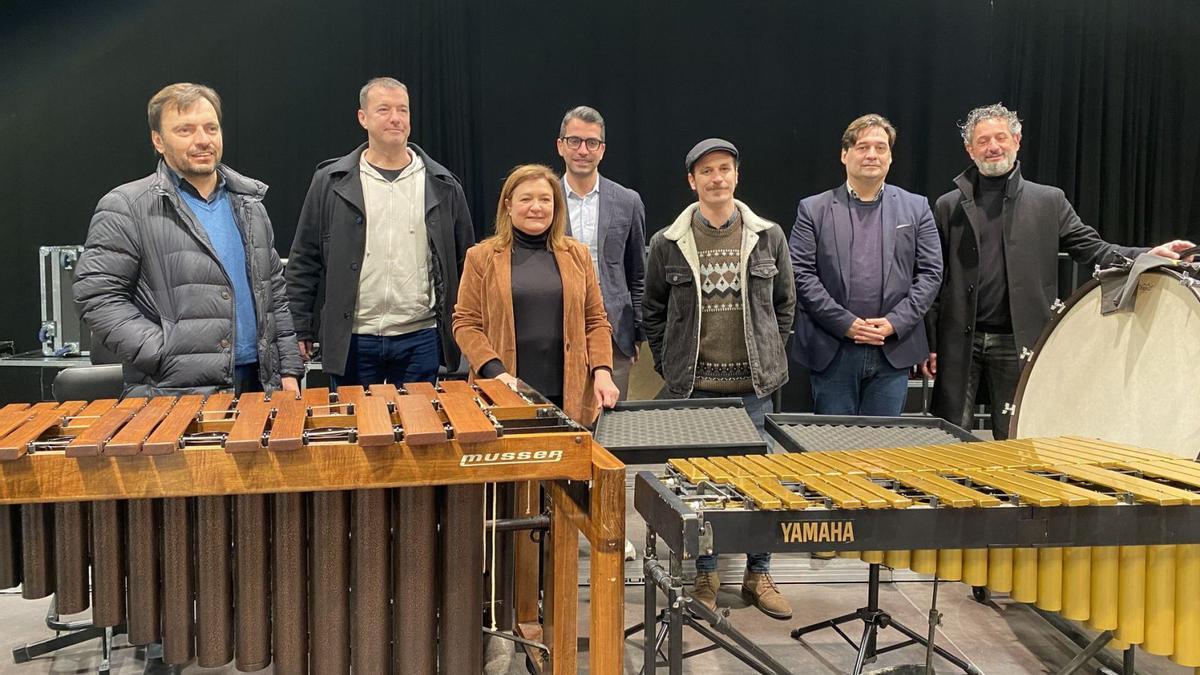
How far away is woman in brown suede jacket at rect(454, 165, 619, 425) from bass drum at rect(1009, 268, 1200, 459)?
4.15 feet

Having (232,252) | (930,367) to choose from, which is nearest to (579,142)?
(232,252)

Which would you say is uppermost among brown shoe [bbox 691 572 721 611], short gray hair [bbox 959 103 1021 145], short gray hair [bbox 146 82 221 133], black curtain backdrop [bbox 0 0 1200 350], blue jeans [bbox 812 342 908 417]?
black curtain backdrop [bbox 0 0 1200 350]

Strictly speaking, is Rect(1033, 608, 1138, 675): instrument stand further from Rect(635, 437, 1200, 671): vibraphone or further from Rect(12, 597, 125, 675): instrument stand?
Rect(12, 597, 125, 675): instrument stand

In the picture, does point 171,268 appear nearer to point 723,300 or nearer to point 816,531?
point 723,300

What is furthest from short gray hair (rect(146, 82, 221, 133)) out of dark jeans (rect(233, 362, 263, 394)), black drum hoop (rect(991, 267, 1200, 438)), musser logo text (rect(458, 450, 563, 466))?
black drum hoop (rect(991, 267, 1200, 438))

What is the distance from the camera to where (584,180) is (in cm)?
331

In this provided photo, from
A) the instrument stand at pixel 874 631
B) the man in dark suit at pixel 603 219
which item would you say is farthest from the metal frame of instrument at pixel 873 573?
the man in dark suit at pixel 603 219

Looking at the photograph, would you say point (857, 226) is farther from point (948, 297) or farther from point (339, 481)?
point (339, 481)

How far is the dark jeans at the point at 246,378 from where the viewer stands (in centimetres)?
270

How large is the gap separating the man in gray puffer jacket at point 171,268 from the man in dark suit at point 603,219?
48.5 inches

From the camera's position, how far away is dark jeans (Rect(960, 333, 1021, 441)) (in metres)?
3.25

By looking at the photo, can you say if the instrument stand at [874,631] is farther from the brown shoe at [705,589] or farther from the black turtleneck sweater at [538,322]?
the black turtleneck sweater at [538,322]

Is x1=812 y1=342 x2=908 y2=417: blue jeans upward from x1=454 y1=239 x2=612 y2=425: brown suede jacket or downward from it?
downward

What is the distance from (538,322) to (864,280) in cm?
122
